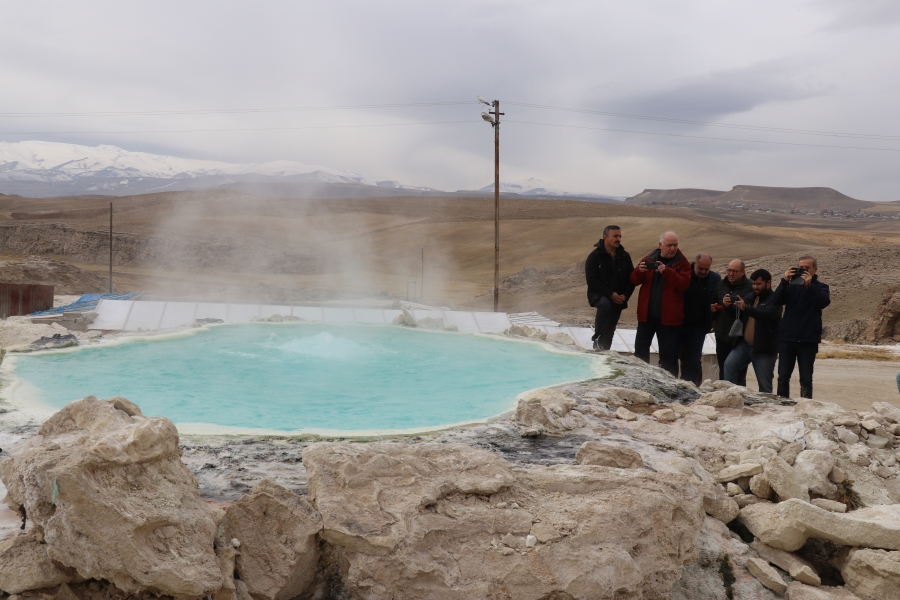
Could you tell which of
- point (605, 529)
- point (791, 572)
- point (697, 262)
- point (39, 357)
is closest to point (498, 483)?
point (605, 529)

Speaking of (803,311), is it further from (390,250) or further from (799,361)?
(390,250)

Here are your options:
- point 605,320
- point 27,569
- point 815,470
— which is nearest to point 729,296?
point 605,320

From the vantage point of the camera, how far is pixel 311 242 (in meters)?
49.4

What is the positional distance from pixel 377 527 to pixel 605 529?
93 centimetres

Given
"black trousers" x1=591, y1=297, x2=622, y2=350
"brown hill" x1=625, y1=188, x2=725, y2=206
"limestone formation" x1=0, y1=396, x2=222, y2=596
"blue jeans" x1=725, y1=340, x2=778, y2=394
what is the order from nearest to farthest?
"limestone formation" x1=0, y1=396, x2=222, y2=596
"blue jeans" x1=725, y1=340, x2=778, y2=394
"black trousers" x1=591, y1=297, x2=622, y2=350
"brown hill" x1=625, y1=188, x2=725, y2=206

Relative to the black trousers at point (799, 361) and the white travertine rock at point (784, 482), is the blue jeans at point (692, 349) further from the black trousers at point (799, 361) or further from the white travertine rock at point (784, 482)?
the white travertine rock at point (784, 482)

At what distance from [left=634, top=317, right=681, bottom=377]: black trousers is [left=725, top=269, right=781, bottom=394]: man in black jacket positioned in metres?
0.53

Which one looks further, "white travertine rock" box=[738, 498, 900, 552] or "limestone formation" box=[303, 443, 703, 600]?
"white travertine rock" box=[738, 498, 900, 552]

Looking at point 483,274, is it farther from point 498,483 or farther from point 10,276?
point 498,483

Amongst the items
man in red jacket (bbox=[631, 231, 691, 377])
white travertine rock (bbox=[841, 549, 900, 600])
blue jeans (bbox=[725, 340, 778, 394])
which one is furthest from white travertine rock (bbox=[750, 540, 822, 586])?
man in red jacket (bbox=[631, 231, 691, 377])

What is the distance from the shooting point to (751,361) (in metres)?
6.77

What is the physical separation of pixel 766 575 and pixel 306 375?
543 cm

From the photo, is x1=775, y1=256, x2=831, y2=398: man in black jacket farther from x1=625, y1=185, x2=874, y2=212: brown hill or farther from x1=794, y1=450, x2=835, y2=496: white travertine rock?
x1=625, y1=185, x2=874, y2=212: brown hill

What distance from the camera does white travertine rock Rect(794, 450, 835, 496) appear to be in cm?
391
